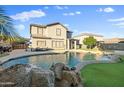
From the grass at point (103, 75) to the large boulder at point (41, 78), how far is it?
21.5 inches

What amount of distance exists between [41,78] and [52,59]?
0.44 meters

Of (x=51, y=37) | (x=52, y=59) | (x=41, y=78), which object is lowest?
(x=41, y=78)

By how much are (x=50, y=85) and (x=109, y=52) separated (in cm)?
106

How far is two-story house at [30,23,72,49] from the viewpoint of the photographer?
16.7 ft

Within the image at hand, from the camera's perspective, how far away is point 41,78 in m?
4.78

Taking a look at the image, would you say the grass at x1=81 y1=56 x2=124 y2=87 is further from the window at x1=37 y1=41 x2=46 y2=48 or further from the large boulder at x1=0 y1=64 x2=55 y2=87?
the window at x1=37 y1=41 x2=46 y2=48

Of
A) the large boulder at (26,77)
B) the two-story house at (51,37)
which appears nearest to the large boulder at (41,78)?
the large boulder at (26,77)

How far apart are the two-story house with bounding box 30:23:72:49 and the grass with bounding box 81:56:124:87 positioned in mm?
518

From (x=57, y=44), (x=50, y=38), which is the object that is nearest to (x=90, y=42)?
(x=57, y=44)

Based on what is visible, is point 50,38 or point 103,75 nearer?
point 103,75

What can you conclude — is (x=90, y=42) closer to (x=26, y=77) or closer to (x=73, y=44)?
(x=73, y=44)

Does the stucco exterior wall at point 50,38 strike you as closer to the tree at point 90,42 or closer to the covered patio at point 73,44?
the covered patio at point 73,44

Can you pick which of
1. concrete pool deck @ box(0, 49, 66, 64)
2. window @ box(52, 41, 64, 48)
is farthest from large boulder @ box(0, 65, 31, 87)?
window @ box(52, 41, 64, 48)
